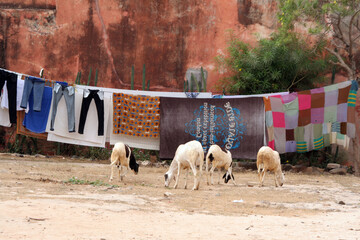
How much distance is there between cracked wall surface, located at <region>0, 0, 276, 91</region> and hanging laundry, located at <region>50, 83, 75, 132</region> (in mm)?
2140

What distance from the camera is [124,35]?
1588cm

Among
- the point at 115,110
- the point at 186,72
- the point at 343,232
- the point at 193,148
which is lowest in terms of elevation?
the point at 343,232

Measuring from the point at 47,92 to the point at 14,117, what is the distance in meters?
1.08

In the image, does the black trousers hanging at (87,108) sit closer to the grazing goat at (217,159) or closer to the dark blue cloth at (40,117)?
the dark blue cloth at (40,117)

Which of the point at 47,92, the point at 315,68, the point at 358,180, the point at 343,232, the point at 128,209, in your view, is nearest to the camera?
the point at 343,232

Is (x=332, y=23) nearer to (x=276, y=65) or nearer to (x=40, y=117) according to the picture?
(x=276, y=65)

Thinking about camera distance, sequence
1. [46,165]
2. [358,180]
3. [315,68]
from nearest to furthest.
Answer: [46,165]
[358,180]
[315,68]

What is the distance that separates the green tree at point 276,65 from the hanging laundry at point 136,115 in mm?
2587

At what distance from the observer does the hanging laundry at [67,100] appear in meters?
13.4

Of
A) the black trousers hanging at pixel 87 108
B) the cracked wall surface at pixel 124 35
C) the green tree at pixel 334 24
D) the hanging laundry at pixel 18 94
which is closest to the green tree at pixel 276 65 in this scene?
the green tree at pixel 334 24

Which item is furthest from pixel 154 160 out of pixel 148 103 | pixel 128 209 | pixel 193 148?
pixel 128 209

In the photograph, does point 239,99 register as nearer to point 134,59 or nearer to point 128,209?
point 134,59

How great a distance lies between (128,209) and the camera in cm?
584

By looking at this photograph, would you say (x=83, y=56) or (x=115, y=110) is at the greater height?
(x=83, y=56)
